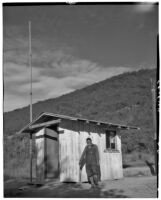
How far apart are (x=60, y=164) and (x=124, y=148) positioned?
753 cm

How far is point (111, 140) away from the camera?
12422mm

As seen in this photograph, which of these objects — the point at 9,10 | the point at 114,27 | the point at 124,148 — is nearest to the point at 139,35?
the point at 114,27

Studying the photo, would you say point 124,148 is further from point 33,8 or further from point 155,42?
point 33,8

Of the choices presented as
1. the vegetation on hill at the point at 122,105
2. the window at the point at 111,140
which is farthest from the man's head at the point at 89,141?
the vegetation on hill at the point at 122,105

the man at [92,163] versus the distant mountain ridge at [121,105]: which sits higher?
the distant mountain ridge at [121,105]

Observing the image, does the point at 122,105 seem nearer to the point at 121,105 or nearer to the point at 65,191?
the point at 121,105

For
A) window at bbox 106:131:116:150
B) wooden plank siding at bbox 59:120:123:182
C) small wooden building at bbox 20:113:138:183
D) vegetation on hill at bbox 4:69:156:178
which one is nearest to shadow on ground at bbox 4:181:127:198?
wooden plank siding at bbox 59:120:123:182

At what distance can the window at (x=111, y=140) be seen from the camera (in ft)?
40.3

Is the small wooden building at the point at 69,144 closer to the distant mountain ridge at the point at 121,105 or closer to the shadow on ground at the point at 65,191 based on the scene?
the shadow on ground at the point at 65,191

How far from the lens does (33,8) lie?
8.54m

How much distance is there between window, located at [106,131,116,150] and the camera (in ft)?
40.3

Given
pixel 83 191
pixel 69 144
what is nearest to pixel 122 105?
pixel 69 144

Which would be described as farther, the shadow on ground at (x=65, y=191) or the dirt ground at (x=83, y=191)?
the shadow on ground at (x=65, y=191)

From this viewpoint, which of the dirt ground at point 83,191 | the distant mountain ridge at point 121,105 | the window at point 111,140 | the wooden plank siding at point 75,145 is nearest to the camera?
the dirt ground at point 83,191
